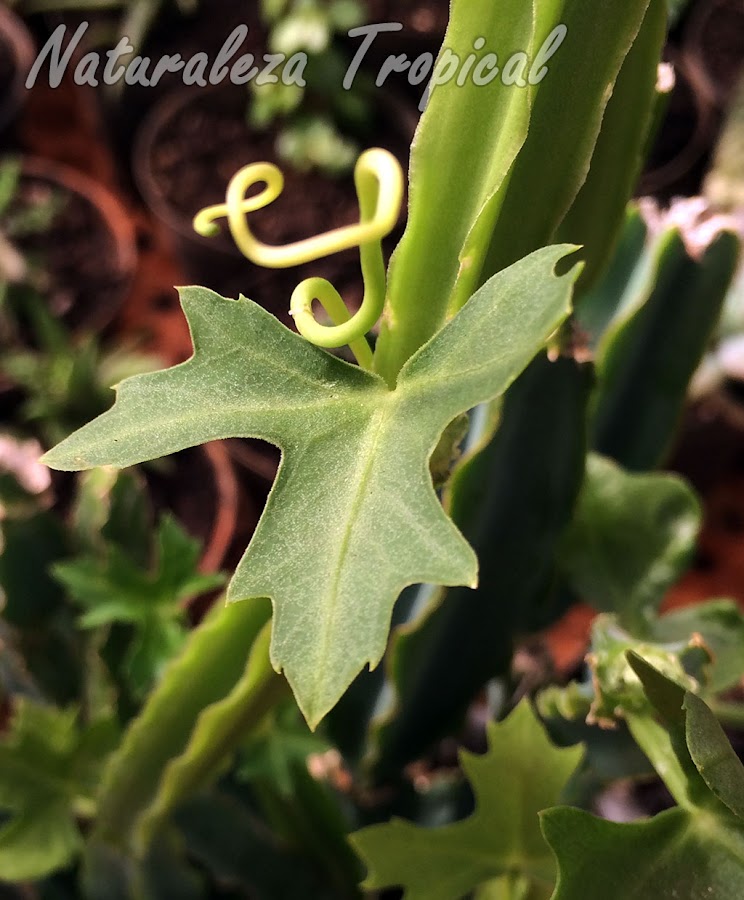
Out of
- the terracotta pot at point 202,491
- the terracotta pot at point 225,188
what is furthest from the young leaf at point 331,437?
the terracotta pot at point 225,188

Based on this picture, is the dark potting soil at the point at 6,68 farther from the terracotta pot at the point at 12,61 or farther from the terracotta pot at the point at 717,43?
the terracotta pot at the point at 717,43

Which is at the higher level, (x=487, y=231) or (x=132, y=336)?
(x=487, y=231)

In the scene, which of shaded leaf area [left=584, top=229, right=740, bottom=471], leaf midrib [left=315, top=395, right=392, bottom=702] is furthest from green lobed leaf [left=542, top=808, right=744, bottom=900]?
shaded leaf area [left=584, top=229, right=740, bottom=471]

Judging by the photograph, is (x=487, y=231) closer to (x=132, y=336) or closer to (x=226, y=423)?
(x=226, y=423)

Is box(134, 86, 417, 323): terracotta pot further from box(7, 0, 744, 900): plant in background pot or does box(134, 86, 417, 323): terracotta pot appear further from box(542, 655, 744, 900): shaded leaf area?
box(542, 655, 744, 900): shaded leaf area

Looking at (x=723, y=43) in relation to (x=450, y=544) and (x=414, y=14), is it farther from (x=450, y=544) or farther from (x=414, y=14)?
(x=450, y=544)

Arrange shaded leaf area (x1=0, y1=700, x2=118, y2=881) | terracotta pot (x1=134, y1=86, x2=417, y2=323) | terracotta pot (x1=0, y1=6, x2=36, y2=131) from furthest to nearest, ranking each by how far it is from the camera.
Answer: terracotta pot (x1=0, y1=6, x2=36, y2=131) → terracotta pot (x1=134, y1=86, x2=417, y2=323) → shaded leaf area (x1=0, y1=700, x2=118, y2=881)

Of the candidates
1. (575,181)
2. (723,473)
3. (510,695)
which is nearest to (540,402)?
(575,181)
